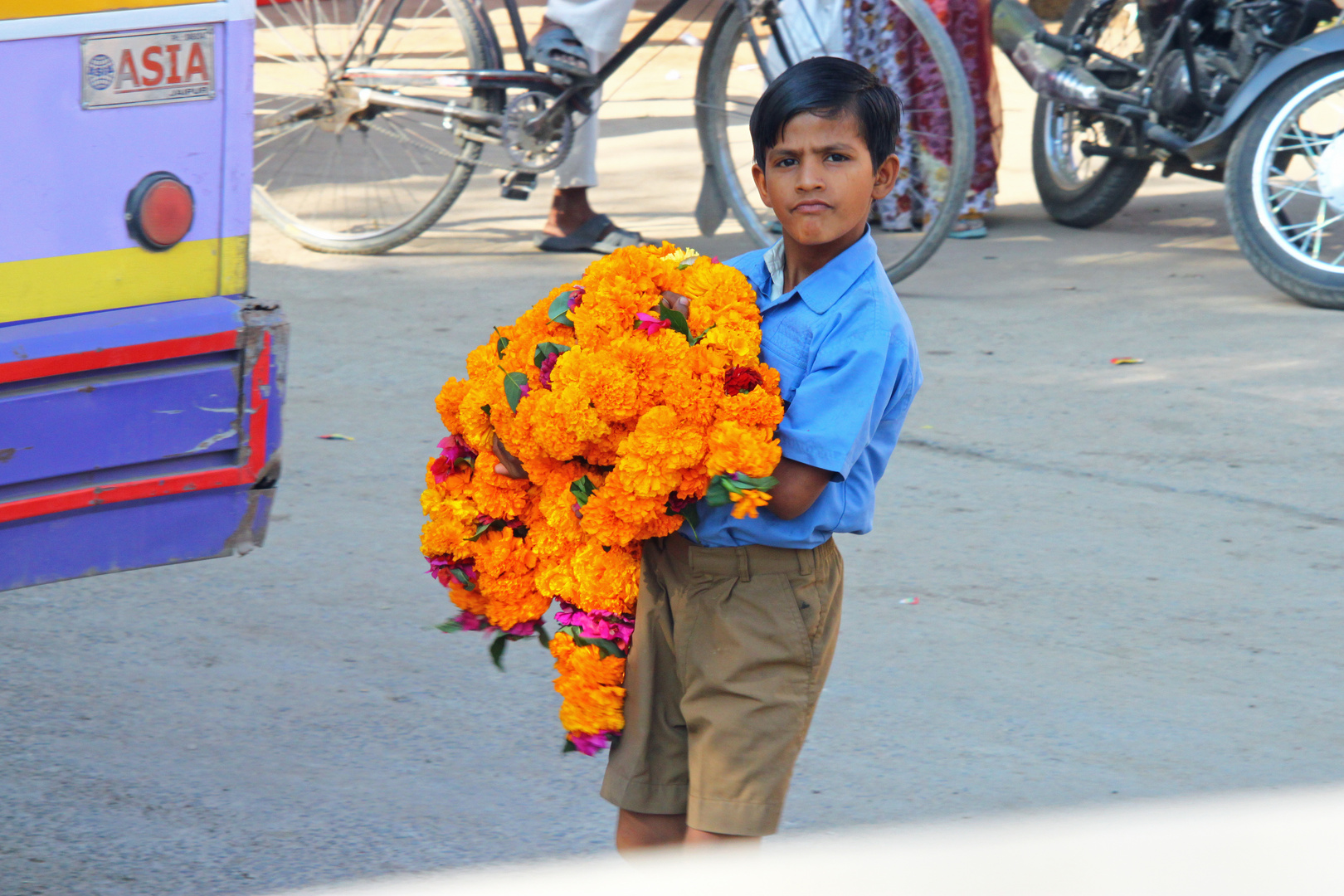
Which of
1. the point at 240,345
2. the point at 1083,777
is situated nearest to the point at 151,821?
the point at 240,345

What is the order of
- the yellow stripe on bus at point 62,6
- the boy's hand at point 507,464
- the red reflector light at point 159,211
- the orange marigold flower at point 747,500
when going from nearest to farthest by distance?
the orange marigold flower at point 747,500, the boy's hand at point 507,464, the yellow stripe on bus at point 62,6, the red reflector light at point 159,211

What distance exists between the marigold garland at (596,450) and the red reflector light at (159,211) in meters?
0.91

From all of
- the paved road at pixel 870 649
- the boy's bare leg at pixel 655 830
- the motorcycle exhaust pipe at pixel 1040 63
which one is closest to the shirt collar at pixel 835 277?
the boy's bare leg at pixel 655 830

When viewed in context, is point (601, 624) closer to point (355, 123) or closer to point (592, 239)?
point (592, 239)

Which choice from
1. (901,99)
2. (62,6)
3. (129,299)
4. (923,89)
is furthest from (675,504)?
(923,89)

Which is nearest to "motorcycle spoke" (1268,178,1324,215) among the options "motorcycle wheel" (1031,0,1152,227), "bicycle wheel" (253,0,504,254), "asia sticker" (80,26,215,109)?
"motorcycle wheel" (1031,0,1152,227)

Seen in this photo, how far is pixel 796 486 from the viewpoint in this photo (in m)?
1.98

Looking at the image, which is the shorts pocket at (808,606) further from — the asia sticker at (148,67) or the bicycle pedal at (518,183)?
the bicycle pedal at (518,183)

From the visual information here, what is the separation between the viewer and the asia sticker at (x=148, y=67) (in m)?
2.67

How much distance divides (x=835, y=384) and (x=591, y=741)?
606mm

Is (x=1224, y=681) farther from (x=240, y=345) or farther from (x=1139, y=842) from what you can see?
(x=1139, y=842)

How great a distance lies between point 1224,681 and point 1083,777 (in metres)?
0.54

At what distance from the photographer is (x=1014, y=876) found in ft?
3.19

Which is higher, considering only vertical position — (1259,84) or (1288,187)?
(1259,84)
